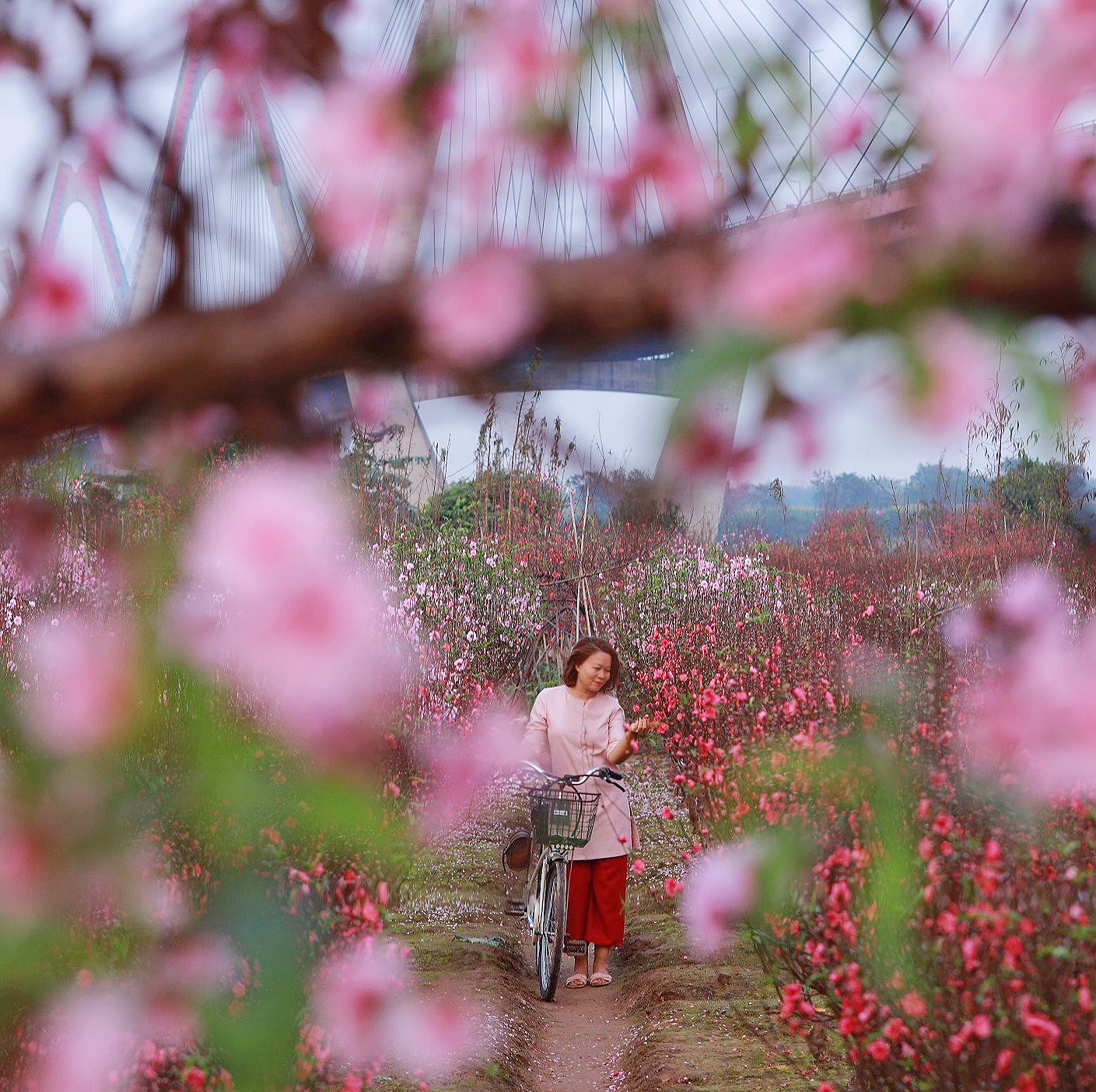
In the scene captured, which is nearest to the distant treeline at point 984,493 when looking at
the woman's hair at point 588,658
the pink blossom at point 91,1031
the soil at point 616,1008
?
the woman's hair at point 588,658

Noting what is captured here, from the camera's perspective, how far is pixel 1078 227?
512mm

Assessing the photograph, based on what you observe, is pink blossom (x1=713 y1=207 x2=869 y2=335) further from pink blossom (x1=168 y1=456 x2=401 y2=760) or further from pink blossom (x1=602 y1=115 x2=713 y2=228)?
pink blossom (x1=168 y1=456 x2=401 y2=760)

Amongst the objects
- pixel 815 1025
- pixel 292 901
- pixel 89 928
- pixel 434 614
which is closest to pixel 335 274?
pixel 89 928

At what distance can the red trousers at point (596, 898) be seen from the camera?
14.6 ft

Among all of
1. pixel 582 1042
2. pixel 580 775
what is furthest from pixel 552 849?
pixel 582 1042

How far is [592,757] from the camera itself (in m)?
4.41

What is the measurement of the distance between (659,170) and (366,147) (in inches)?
7.6

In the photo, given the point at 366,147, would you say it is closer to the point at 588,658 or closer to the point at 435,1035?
the point at 435,1035

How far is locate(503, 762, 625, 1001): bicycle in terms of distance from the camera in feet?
13.1

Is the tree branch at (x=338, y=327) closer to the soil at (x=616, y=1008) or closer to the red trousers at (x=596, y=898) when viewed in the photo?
the soil at (x=616, y=1008)

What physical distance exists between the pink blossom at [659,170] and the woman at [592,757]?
368 centimetres

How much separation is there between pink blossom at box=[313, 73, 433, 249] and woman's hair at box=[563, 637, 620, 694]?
3732 mm

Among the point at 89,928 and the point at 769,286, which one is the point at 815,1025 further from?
the point at 769,286

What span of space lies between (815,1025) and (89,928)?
9.66 feet
